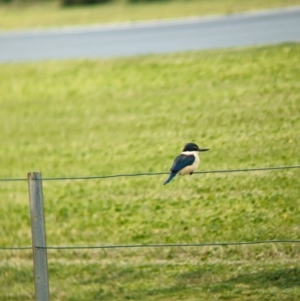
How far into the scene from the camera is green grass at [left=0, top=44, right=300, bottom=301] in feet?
32.6

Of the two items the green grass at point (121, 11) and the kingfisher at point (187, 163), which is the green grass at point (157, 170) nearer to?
the kingfisher at point (187, 163)

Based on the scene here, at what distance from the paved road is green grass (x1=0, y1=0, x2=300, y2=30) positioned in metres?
1.28

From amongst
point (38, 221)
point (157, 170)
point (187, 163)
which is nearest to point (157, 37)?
point (157, 170)

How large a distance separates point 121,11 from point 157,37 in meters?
6.94

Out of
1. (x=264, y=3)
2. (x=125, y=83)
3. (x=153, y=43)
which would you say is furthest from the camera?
(x=264, y=3)

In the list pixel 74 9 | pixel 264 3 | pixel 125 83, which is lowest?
pixel 125 83

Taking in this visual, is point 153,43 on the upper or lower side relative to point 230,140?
upper

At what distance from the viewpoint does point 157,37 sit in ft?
66.2

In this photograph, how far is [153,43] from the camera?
19.5 meters

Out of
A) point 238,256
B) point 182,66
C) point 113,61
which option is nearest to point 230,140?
point 238,256

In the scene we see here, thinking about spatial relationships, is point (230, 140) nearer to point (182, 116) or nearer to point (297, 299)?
point (182, 116)

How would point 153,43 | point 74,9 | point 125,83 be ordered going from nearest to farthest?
point 125,83 < point 153,43 < point 74,9

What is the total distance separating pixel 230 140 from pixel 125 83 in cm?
438

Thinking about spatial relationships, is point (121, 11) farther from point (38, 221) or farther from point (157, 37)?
point (38, 221)
